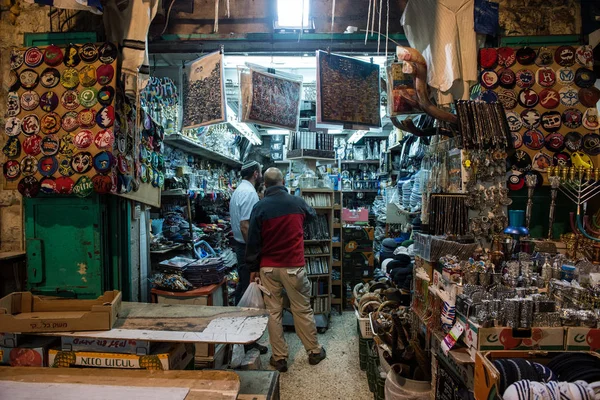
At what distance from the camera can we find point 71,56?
101 inches

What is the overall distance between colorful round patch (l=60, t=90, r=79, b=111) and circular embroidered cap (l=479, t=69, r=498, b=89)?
9.63 ft

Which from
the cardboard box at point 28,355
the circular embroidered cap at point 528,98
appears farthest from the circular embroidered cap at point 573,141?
the cardboard box at point 28,355

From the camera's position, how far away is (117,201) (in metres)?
2.82

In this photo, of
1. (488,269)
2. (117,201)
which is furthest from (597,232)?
(117,201)

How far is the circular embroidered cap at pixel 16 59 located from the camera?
2.54 m

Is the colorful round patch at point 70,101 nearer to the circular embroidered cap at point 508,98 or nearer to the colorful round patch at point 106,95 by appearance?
the colorful round patch at point 106,95

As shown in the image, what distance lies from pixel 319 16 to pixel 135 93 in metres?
1.55

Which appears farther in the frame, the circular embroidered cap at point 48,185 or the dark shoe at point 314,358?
the dark shoe at point 314,358

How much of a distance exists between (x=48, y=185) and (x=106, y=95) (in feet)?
2.47

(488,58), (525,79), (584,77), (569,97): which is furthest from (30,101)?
(584,77)

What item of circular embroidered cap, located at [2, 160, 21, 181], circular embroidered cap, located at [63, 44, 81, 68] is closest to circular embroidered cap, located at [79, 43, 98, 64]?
circular embroidered cap, located at [63, 44, 81, 68]

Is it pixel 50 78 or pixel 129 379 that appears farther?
pixel 50 78

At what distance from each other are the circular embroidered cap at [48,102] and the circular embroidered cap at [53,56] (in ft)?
0.78

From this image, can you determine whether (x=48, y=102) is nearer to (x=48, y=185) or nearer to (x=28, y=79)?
(x=28, y=79)
